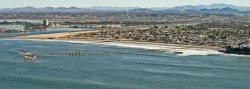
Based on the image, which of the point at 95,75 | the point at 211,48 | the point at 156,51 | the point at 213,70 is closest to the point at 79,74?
the point at 95,75

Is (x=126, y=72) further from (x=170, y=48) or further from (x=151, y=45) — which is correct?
(x=151, y=45)

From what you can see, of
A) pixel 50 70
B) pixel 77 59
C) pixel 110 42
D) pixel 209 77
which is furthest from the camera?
pixel 110 42

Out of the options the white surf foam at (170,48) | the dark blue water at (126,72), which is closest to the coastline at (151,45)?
the white surf foam at (170,48)

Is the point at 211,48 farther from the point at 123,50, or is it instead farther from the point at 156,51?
the point at 123,50

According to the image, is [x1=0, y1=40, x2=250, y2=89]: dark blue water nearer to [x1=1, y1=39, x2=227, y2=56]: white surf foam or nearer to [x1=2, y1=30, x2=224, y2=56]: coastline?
[x1=1, y1=39, x2=227, y2=56]: white surf foam

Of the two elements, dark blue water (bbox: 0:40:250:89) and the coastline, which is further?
the coastline

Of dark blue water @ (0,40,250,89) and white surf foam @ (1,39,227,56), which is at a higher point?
white surf foam @ (1,39,227,56)

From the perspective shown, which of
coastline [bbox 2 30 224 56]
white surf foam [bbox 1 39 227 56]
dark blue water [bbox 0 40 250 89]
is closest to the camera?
dark blue water [bbox 0 40 250 89]

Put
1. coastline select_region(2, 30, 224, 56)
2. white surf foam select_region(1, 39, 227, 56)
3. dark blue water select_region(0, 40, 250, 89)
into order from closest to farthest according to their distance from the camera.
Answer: dark blue water select_region(0, 40, 250, 89)
white surf foam select_region(1, 39, 227, 56)
coastline select_region(2, 30, 224, 56)

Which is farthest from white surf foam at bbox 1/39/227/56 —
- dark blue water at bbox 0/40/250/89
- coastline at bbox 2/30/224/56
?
dark blue water at bbox 0/40/250/89
